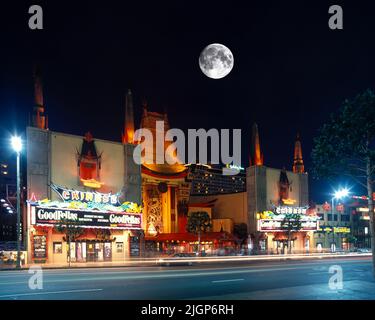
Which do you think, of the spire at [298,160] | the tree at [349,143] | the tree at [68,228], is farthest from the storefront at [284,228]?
the tree at [349,143]

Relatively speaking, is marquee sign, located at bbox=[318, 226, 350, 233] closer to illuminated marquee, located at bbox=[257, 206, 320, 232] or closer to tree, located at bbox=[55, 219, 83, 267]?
illuminated marquee, located at bbox=[257, 206, 320, 232]

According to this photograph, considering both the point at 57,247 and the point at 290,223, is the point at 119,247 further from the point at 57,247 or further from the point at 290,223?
the point at 290,223

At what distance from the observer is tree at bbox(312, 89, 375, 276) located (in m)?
21.1

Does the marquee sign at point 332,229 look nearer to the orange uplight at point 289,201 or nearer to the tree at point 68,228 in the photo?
the orange uplight at point 289,201

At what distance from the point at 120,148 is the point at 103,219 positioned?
1020 cm

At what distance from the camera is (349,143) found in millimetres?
21625

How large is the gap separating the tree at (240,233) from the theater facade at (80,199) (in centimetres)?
2215

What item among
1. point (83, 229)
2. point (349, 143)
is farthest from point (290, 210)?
point (349, 143)

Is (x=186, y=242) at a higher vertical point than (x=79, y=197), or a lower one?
lower

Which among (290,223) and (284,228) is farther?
(284,228)

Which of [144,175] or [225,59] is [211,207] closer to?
[144,175]

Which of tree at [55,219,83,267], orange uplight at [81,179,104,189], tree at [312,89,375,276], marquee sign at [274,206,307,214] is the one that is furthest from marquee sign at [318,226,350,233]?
tree at [312,89,375,276]

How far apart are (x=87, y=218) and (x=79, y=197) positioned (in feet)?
8.22

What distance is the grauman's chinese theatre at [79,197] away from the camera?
50.2 meters
